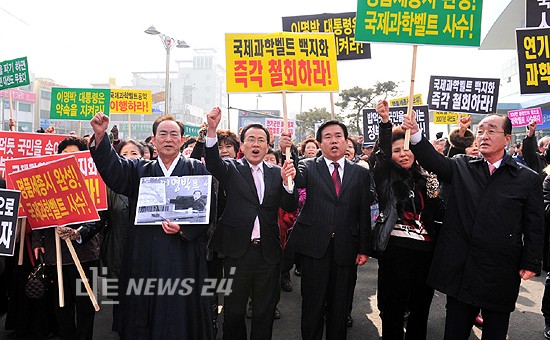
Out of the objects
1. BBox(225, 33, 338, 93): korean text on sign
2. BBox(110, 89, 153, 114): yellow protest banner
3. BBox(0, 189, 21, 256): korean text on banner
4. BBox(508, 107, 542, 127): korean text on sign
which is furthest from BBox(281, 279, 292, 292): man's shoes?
BBox(508, 107, 542, 127): korean text on sign

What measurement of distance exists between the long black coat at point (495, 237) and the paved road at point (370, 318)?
60.8 inches

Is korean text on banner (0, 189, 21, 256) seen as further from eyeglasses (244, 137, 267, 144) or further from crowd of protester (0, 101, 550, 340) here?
eyeglasses (244, 137, 267, 144)

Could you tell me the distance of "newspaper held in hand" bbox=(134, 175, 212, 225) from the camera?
311 cm

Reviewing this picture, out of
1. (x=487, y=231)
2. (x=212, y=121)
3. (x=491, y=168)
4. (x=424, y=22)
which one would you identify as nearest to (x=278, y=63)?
(x=212, y=121)

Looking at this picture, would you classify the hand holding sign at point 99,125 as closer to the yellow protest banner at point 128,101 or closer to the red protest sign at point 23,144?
the red protest sign at point 23,144

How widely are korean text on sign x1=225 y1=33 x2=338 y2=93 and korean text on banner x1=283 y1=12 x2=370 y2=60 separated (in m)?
2.64

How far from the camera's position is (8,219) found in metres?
3.22

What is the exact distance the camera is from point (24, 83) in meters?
8.43

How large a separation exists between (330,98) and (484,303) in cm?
242

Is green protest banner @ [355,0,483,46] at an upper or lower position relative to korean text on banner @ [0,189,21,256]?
upper

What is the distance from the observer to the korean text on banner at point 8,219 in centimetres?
321

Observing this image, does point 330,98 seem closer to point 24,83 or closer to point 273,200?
point 273,200

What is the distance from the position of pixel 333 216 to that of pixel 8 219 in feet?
8.31

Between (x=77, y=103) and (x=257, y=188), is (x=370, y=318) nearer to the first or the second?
(x=257, y=188)
